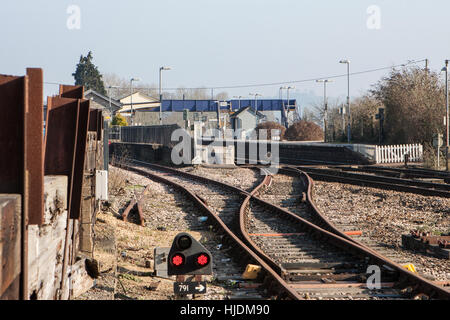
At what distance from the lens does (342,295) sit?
7293 millimetres

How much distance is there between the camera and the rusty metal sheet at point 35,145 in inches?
154

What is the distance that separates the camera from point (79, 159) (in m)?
5.98

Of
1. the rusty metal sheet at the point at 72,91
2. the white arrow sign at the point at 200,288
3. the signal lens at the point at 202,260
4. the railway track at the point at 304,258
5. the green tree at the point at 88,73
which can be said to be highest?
the green tree at the point at 88,73

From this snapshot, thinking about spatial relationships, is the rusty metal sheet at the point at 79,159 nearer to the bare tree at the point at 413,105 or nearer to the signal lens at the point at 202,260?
the signal lens at the point at 202,260

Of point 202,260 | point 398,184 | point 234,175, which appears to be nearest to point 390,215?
point 398,184

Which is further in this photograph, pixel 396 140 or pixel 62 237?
pixel 396 140

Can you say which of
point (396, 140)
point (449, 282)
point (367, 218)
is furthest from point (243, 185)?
point (396, 140)

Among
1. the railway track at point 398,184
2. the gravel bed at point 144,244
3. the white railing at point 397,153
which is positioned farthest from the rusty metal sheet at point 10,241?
the white railing at point 397,153

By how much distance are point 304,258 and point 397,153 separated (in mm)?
27784

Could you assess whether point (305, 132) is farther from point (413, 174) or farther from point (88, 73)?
point (88, 73)

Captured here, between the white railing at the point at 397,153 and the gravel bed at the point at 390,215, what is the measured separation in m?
15.8

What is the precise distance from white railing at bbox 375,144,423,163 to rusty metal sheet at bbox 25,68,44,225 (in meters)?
32.4
